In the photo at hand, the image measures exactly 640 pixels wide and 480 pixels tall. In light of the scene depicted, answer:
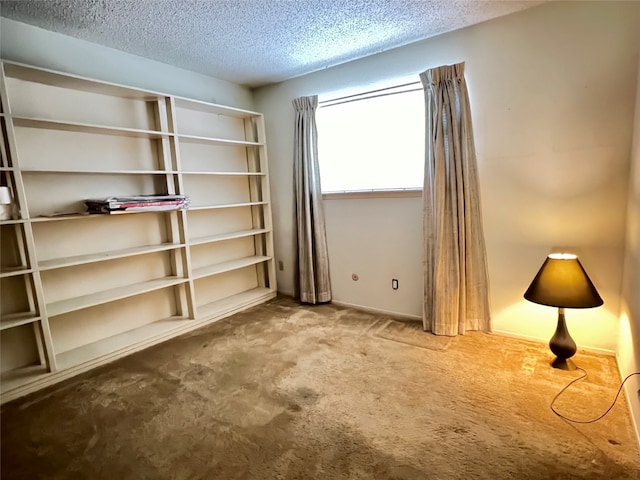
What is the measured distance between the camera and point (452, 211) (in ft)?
8.78

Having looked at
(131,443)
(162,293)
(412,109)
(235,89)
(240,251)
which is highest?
(235,89)

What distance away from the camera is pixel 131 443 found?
67.7 inches

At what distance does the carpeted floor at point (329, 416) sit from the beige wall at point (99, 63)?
2273mm

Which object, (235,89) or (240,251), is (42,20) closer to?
(235,89)

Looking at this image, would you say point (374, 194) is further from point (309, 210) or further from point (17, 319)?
point (17, 319)

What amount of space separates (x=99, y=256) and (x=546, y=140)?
3.41 m

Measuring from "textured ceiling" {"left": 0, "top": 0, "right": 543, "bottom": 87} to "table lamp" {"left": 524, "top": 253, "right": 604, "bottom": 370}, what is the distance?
179cm

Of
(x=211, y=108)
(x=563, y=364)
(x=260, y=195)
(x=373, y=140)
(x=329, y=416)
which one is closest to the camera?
(x=329, y=416)

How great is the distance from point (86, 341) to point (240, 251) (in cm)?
169

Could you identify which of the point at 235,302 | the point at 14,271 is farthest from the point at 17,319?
the point at 235,302

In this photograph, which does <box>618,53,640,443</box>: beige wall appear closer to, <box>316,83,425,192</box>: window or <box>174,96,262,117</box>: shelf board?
<box>316,83,425,192</box>: window

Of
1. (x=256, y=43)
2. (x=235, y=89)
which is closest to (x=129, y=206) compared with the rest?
(x=256, y=43)

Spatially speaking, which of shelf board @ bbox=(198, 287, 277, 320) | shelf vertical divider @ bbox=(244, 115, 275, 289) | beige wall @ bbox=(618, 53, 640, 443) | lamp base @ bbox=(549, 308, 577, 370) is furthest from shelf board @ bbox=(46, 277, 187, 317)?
beige wall @ bbox=(618, 53, 640, 443)

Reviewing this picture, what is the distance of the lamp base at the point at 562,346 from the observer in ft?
7.14
